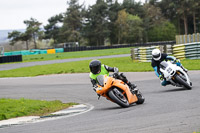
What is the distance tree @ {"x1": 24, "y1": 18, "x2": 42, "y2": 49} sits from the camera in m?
94.6

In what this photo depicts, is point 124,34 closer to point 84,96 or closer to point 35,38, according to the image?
point 35,38

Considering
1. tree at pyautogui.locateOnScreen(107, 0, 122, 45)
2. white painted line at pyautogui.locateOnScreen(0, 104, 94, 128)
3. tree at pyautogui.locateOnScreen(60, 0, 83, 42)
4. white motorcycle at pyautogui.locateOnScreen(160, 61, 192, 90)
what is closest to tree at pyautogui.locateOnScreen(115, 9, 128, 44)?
tree at pyautogui.locateOnScreen(107, 0, 122, 45)

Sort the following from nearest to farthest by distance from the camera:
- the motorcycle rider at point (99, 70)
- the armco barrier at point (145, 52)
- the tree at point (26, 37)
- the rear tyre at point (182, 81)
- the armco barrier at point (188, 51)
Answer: the motorcycle rider at point (99, 70) < the rear tyre at point (182, 81) < the armco barrier at point (188, 51) < the armco barrier at point (145, 52) < the tree at point (26, 37)

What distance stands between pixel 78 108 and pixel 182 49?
1554 cm

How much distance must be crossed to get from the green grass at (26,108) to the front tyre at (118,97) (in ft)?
6.61

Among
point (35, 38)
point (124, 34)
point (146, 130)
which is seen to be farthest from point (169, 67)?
point (35, 38)

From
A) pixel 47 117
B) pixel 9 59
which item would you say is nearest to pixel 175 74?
pixel 47 117

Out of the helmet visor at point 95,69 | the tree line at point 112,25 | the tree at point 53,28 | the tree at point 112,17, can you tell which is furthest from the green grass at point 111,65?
the tree at point 53,28

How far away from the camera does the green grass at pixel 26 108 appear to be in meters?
10.3

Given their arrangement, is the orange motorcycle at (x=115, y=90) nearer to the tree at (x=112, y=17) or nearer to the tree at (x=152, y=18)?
the tree at (x=112, y=17)

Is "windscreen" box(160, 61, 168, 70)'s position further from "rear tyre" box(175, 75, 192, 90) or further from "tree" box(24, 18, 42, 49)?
"tree" box(24, 18, 42, 49)

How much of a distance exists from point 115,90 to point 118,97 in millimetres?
202

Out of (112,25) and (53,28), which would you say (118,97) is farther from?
(53,28)

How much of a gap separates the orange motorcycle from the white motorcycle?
107 inches
